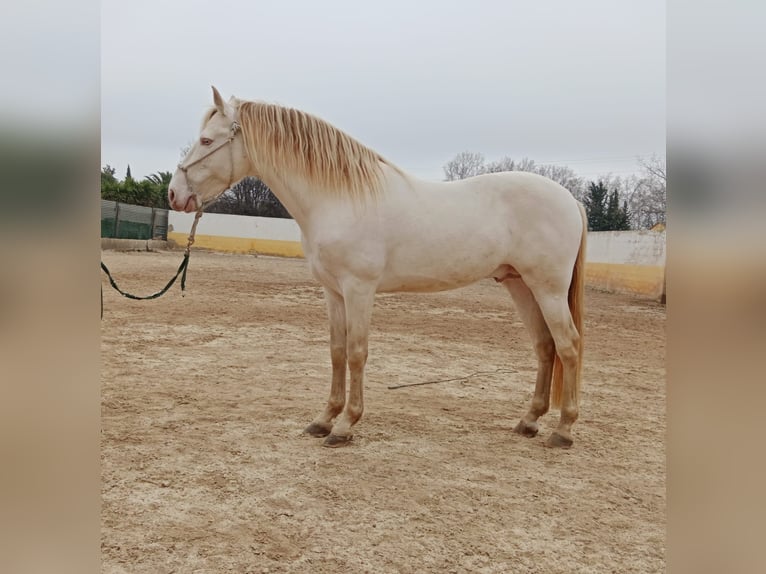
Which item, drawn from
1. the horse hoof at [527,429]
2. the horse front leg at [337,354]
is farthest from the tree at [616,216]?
the horse front leg at [337,354]

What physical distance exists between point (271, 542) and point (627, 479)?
188 cm

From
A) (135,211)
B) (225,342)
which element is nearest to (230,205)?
(135,211)

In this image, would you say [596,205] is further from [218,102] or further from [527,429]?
[218,102]

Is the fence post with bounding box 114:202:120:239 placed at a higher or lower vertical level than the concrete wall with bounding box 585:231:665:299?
higher

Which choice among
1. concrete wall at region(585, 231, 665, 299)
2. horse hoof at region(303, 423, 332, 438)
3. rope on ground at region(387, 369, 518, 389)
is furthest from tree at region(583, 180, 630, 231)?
horse hoof at region(303, 423, 332, 438)

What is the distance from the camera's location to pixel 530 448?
3.06m

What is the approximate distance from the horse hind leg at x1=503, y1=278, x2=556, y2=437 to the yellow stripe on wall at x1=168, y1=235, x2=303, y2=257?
17451 mm

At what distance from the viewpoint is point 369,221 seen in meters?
2.98

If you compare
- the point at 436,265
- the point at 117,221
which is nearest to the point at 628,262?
the point at 436,265

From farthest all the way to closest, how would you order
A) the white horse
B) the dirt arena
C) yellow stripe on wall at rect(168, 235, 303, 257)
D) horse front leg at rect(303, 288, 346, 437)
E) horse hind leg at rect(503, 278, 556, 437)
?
yellow stripe on wall at rect(168, 235, 303, 257) → horse hind leg at rect(503, 278, 556, 437) → horse front leg at rect(303, 288, 346, 437) → the white horse → the dirt arena

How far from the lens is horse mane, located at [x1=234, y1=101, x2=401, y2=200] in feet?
9.88

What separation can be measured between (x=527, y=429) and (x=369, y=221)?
1745 millimetres

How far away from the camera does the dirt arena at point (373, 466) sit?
189 centimetres

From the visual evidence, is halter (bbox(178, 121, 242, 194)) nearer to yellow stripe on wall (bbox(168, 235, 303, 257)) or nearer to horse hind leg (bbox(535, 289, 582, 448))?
horse hind leg (bbox(535, 289, 582, 448))
